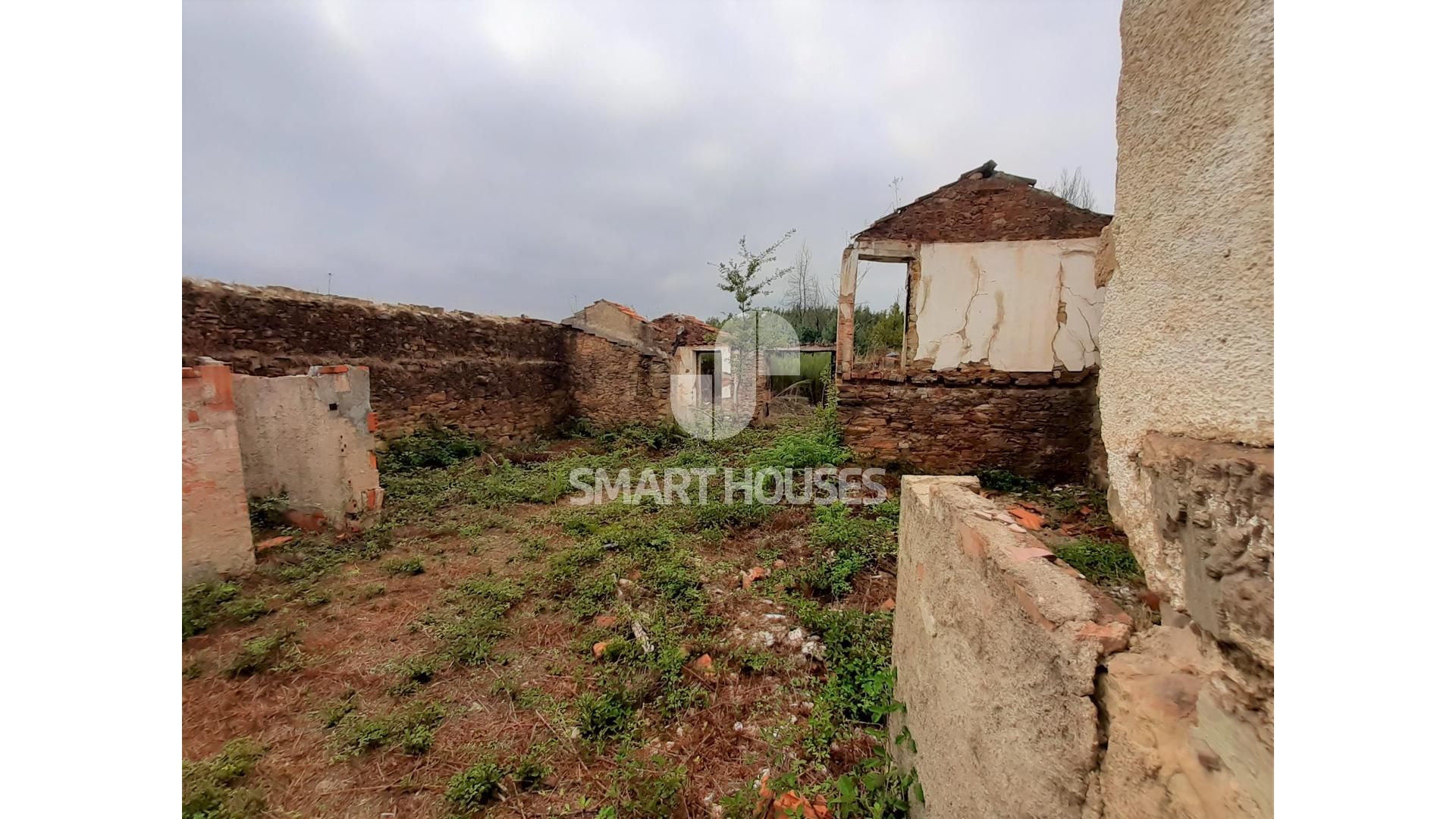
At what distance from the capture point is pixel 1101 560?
10.2ft

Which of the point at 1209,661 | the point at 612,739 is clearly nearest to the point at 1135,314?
the point at 1209,661

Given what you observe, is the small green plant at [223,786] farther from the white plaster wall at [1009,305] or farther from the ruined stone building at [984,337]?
the white plaster wall at [1009,305]

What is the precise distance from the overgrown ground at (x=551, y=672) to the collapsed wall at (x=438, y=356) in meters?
2.86

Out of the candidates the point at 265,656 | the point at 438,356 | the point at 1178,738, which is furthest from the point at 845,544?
the point at 438,356

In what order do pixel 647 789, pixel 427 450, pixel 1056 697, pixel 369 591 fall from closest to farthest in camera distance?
pixel 1056 697 → pixel 647 789 → pixel 369 591 → pixel 427 450

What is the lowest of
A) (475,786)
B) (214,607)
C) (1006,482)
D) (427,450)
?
(475,786)

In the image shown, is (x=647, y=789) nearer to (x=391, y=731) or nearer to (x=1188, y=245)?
(x=391, y=731)

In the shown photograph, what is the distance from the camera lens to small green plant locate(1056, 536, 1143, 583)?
2812mm

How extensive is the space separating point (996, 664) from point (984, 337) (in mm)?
5159

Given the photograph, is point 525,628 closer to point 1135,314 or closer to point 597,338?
point 1135,314

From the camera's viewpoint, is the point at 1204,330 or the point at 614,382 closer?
the point at 1204,330

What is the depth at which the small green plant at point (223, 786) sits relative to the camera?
1.83 meters

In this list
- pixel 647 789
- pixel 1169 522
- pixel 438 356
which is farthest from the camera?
pixel 438 356

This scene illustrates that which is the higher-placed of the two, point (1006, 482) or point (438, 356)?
point (438, 356)
